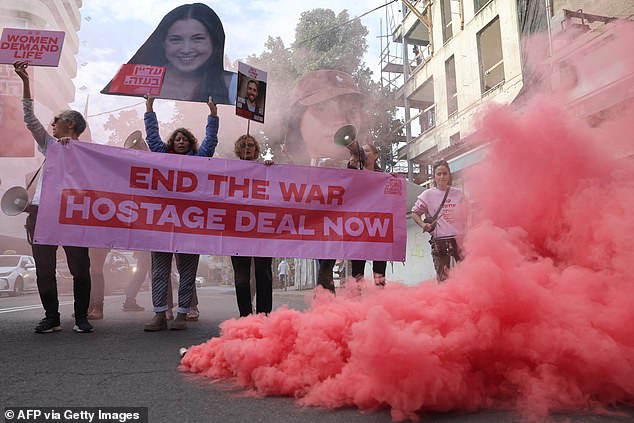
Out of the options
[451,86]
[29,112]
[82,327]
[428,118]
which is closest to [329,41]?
[451,86]

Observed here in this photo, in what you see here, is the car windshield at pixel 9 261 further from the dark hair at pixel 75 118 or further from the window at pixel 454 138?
the window at pixel 454 138

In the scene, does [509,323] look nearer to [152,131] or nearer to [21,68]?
[152,131]

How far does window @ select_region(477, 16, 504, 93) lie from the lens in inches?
513

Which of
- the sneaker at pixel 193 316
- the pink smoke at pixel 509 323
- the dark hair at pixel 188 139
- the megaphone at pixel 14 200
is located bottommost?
the sneaker at pixel 193 316

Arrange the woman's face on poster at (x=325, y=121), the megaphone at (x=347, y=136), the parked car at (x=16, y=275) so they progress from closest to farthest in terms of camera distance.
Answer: the megaphone at (x=347, y=136) < the woman's face on poster at (x=325, y=121) < the parked car at (x=16, y=275)

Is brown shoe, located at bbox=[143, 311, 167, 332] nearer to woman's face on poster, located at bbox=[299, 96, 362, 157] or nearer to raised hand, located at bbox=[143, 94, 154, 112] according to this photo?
raised hand, located at bbox=[143, 94, 154, 112]

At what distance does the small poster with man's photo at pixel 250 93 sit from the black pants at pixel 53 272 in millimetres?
1982

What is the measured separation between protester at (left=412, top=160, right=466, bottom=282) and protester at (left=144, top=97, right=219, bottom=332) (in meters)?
2.20

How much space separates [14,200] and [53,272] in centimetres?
92

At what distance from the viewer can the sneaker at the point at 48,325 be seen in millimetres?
4012

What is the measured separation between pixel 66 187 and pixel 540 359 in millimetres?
3987

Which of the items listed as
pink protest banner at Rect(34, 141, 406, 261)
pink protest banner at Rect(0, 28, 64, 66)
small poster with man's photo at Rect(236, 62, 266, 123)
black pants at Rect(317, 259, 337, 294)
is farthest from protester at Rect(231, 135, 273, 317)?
pink protest banner at Rect(0, 28, 64, 66)
